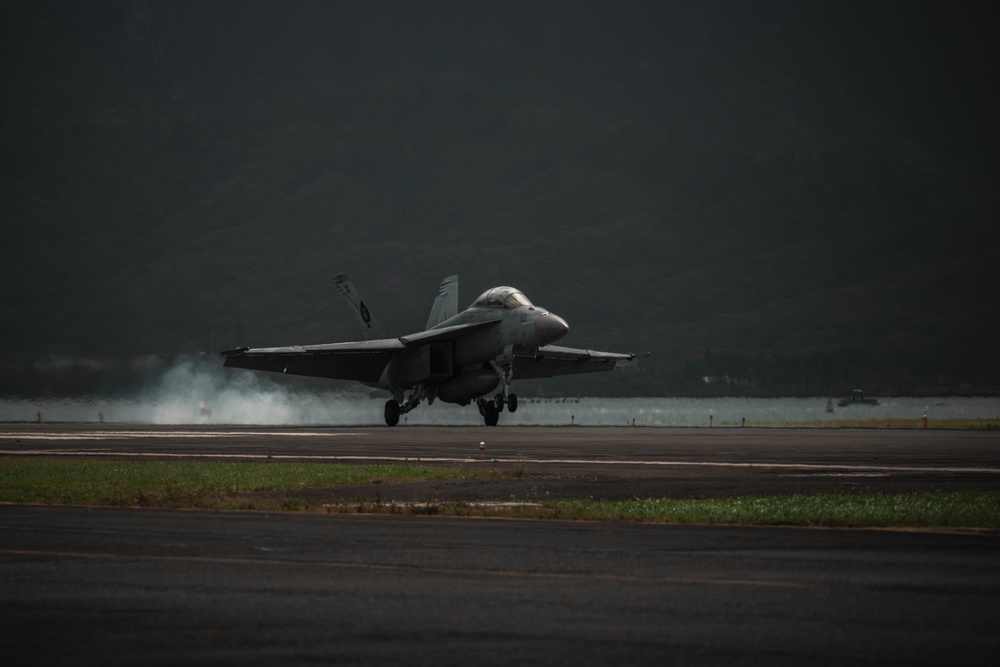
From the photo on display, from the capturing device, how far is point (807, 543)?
14.3 m

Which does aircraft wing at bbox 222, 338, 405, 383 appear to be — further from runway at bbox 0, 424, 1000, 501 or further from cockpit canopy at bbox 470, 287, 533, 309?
runway at bbox 0, 424, 1000, 501

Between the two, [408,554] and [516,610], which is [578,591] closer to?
[516,610]

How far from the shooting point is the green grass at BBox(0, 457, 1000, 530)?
1723 centimetres

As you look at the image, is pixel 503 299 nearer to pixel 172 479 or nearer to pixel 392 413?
pixel 392 413

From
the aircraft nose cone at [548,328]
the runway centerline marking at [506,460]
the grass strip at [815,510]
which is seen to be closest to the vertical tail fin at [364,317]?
the aircraft nose cone at [548,328]

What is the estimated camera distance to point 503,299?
5744cm

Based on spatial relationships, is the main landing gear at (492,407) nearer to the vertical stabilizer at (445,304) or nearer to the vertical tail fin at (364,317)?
the vertical stabilizer at (445,304)

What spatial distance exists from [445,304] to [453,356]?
624 cm

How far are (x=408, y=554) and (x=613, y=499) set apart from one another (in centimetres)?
803

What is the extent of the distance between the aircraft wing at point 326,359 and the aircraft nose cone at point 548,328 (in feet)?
34.3

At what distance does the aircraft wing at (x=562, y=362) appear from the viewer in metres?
65.8

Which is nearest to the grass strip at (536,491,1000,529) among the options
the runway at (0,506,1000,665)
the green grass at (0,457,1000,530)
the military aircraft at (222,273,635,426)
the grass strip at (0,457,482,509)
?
the green grass at (0,457,1000,530)

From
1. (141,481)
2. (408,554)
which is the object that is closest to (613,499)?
(408,554)

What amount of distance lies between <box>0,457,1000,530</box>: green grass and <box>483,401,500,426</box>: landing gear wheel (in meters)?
31.9
